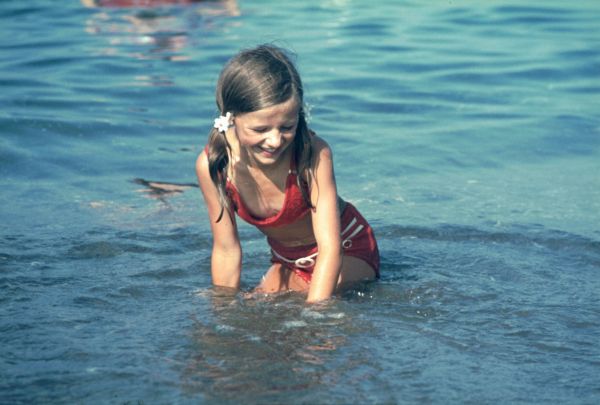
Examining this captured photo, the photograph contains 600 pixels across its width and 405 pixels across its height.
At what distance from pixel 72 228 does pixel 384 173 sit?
2.64m

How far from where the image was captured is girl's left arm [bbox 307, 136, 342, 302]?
14.9 ft

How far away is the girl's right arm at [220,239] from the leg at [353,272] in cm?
59

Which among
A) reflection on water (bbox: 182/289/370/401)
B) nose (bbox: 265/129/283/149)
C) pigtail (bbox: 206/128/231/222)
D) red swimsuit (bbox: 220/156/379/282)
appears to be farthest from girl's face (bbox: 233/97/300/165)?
reflection on water (bbox: 182/289/370/401)

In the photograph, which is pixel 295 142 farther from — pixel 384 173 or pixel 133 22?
pixel 133 22

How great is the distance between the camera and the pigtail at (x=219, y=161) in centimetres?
454

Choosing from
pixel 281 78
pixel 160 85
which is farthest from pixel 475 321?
pixel 160 85

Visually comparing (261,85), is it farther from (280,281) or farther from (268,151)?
(280,281)

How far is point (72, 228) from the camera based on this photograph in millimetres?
6043

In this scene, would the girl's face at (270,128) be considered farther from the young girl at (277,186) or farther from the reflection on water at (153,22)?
the reflection on water at (153,22)

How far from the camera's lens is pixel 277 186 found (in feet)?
15.5

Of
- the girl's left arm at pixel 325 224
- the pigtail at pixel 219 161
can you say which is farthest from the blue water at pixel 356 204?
the pigtail at pixel 219 161

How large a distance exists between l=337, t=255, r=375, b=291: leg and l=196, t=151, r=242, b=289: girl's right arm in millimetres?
586

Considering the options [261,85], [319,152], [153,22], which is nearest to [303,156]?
[319,152]

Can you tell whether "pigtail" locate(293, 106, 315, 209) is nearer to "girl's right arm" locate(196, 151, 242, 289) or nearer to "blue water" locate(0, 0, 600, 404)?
"girl's right arm" locate(196, 151, 242, 289)
